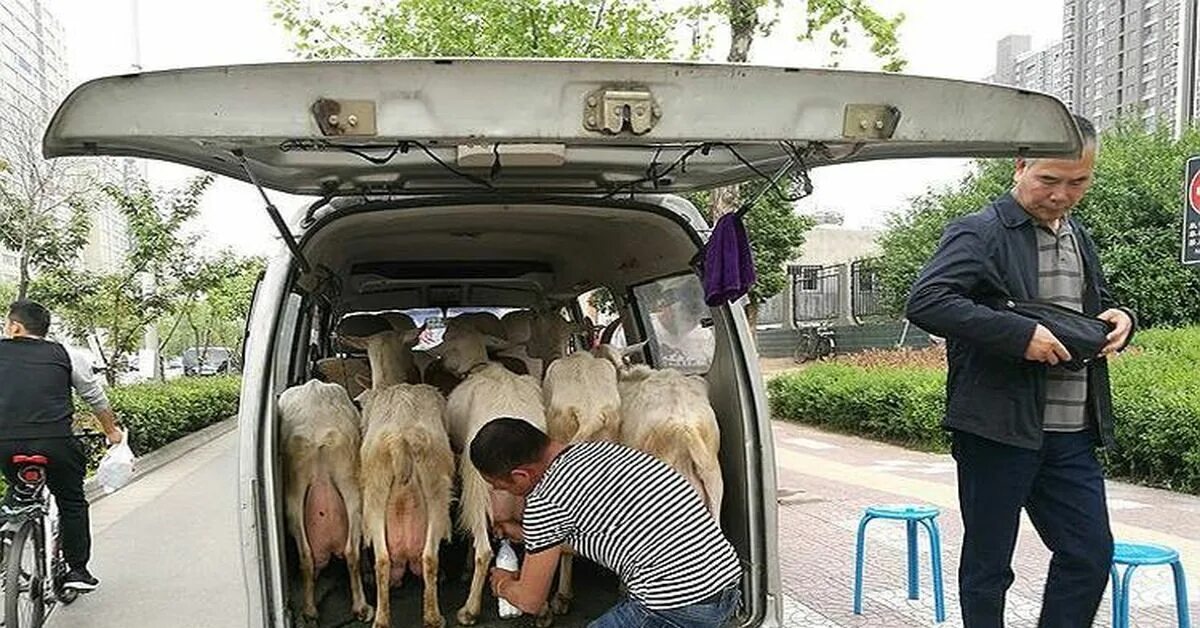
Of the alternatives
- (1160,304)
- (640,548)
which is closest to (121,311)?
(640,548)

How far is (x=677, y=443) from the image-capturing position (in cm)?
380

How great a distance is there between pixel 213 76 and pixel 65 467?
15.3ft

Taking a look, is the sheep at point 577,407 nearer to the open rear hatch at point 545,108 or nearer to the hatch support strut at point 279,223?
the hatch support strut at point 279,223

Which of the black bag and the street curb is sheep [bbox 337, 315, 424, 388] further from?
the street curb

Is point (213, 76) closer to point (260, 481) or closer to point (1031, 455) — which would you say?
point (260, 481)

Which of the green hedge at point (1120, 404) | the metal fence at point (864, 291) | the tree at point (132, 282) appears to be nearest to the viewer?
the green hedge at point (1120, 404)

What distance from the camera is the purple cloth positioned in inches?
146

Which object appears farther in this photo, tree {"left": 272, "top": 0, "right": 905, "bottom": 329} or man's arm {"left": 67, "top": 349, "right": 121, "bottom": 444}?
tree {"left": 272, "top": 0, "right": 905, "bottom": 329}

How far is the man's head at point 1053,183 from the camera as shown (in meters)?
3.43

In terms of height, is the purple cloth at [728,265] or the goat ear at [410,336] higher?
the purple cloth at [728,265]

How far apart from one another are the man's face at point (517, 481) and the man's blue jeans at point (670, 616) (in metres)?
0.48

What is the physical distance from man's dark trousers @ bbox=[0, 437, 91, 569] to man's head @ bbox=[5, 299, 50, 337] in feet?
2.14

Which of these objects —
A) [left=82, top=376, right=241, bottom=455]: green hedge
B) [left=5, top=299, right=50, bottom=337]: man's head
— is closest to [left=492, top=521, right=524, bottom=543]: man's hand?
[left=5, top=299, right=50, bottom=337]: man's head

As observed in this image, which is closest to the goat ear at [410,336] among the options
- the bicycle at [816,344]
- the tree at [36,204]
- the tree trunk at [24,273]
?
the tree trunk at [24,273]
